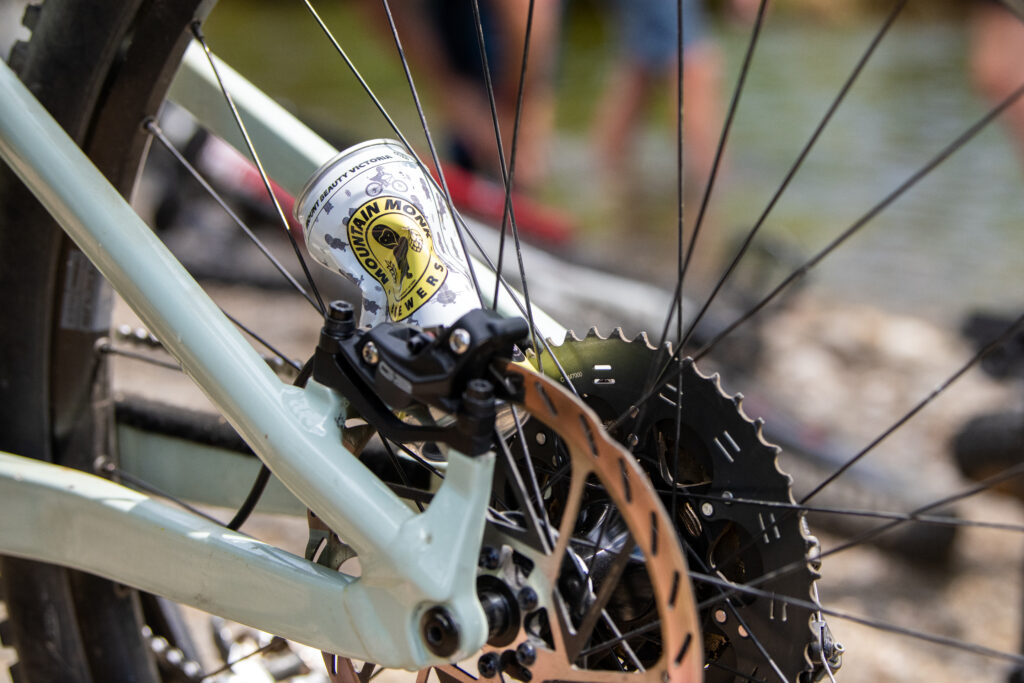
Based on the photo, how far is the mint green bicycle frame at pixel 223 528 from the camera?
63cm

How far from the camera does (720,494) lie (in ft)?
2.35

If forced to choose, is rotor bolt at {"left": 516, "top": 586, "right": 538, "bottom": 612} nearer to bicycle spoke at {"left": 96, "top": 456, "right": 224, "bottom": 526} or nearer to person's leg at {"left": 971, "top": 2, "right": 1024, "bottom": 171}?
bicycle spoke at {"left": 96, "top": 456, "right": 224, "bottom": 526}

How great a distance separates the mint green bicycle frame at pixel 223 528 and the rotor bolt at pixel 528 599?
0.03m

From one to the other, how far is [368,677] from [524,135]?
6.71ft

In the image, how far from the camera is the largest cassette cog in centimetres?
69

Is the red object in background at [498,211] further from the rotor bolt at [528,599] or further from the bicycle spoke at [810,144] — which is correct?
the rotor bolt at [528,599]

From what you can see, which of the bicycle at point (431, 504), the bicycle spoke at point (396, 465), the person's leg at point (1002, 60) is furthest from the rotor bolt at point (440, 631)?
the person's leg at point (1002, 60)

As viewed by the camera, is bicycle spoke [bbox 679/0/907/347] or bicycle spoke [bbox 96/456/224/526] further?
bicycle spoke [bbox 96/456/224/526]

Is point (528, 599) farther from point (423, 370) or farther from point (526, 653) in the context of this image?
point (423, 370)

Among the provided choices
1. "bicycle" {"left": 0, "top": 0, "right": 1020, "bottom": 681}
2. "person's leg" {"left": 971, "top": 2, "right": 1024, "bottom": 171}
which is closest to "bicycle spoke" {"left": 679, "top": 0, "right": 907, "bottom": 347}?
"bicycle" {"left": 0, "top": 0, "right": 1020, "bottom": 681}

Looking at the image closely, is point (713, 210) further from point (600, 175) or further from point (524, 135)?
point (524, 135)

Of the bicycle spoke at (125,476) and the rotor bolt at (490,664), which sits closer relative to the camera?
the rotor bolt at (490,664)

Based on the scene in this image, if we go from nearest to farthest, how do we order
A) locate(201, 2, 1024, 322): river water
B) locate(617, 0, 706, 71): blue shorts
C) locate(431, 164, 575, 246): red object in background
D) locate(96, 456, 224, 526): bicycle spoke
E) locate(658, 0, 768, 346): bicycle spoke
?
1. locate(658, 0, 768, 346): bicycle spoke
2. locate(96, 456, 224, 526): bicycle spoke
3. locate(431, 164, 575, 246): red object in background
4. locate(617, 0, 706, 71): blue shorts
5. locate(201, 2, 1024, 322): river water

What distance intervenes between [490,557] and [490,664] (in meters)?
0.07
